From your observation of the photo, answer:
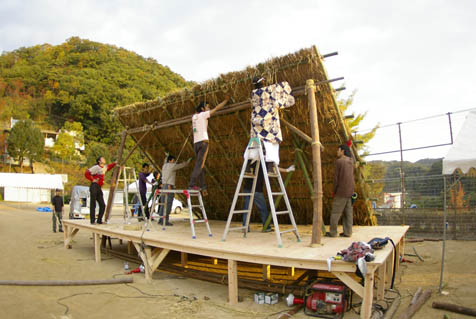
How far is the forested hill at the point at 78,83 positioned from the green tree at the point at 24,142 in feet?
30.1

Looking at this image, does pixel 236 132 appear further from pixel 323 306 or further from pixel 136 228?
pixel 323 306

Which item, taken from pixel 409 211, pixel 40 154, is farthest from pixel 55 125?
pixel 409 211

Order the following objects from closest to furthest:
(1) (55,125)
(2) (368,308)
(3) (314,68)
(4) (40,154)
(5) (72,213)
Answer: (2) (368,308)
(3) (314,68)
(5) (72,213)
(4) (40,154)
(1) (55,125)

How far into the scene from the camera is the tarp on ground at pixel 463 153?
3852mm

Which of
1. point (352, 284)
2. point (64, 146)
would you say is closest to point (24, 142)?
point (64, 146)

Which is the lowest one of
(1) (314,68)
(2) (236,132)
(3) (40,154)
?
(2) (236,132)

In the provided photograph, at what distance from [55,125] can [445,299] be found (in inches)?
2254

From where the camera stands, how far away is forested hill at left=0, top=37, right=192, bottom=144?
160 ft

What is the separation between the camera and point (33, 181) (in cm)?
1972

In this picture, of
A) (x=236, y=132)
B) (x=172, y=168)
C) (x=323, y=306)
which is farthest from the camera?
(x=172, y=168)

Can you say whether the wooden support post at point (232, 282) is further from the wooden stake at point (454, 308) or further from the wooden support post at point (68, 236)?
the wooden support post at point (68, 236)

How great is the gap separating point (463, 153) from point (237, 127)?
12.0 feet

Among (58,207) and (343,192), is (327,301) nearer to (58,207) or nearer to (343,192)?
(343,192)

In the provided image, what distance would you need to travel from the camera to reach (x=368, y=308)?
2.90 meters
